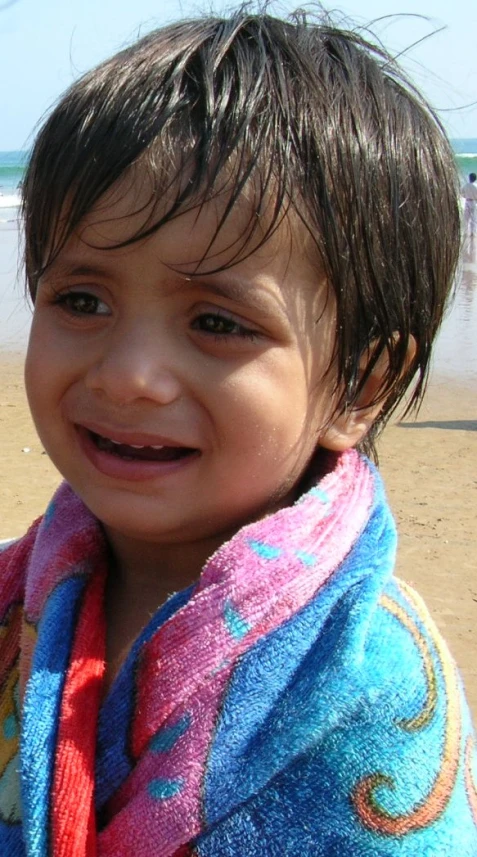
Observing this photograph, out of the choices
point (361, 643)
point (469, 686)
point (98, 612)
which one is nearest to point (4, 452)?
point (469, 686)

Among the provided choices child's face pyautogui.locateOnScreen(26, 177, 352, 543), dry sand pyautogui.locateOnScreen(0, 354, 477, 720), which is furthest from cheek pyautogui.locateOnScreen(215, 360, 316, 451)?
dry sand pyautogui.locateOnScreen(0, 354, 477, 720)

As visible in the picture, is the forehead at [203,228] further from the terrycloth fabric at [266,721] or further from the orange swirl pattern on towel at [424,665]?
the orange swirl pattern on towel at [424,665]

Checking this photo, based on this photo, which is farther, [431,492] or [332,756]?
[431,492]

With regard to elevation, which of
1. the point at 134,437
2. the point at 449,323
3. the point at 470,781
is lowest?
the point at 449,323

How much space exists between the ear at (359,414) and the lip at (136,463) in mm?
273

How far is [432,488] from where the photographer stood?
5.98m

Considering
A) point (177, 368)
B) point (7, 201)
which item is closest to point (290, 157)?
point (177, 368)

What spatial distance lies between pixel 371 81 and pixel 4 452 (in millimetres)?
5409

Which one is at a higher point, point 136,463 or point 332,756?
point 136,463

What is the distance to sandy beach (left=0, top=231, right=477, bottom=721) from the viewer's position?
4.31 metres

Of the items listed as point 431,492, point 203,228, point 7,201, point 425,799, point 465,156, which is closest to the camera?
point 425,799

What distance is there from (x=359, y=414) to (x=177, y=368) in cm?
40

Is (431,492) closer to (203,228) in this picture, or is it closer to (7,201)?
(203,228)

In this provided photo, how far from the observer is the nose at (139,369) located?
1.35m
